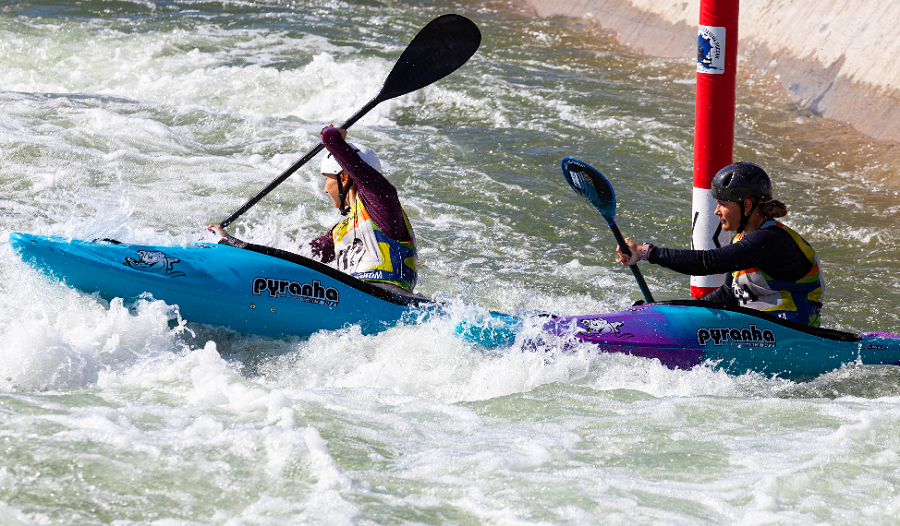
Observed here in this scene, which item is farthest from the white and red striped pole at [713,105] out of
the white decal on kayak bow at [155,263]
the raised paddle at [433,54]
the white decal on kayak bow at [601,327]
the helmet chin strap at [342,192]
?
the white decal on kayak bow at [155,263]

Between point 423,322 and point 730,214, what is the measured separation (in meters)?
1.63

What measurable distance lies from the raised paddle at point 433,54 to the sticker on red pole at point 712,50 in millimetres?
1510

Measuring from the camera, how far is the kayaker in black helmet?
440cm

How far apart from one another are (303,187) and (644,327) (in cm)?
440

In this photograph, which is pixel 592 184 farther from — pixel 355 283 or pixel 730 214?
pixel 355 283

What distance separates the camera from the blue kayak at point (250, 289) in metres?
4.66

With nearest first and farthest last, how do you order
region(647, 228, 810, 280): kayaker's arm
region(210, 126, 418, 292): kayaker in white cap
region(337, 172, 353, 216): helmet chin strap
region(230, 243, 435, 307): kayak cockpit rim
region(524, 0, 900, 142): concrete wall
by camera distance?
region(647, 228, 810, 280): kayaker's arm < region(230, 243, 435, 307): kayak cockpit rim < region(210, 126, 418, 292): kayaker in white cap < region(337, 172, 353, 216): helmet chin strap < region(524, 0, 900, 142): concrete wall

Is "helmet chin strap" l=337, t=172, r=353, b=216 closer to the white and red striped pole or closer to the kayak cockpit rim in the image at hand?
the kayak cockpit rim

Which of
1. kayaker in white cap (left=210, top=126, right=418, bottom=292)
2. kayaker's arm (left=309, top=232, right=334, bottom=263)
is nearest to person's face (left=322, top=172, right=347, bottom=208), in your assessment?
kayaker in white cap (left=210, top=126, right=418, bottom=292)

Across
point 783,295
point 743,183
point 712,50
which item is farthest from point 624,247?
point 712,50

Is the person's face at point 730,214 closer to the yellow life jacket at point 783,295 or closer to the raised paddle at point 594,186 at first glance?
the yellow life jacket at point 783,295

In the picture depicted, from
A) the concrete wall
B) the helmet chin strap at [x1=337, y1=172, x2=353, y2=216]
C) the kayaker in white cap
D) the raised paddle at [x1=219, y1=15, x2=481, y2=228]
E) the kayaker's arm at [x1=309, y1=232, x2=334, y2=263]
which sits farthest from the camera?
the concrete wall

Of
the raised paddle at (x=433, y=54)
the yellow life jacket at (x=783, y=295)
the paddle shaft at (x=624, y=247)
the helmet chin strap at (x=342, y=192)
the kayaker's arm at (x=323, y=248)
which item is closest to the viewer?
the paddle shaft at (x=624, y=247)

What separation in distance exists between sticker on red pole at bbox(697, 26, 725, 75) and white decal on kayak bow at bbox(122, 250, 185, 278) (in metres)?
2.97
